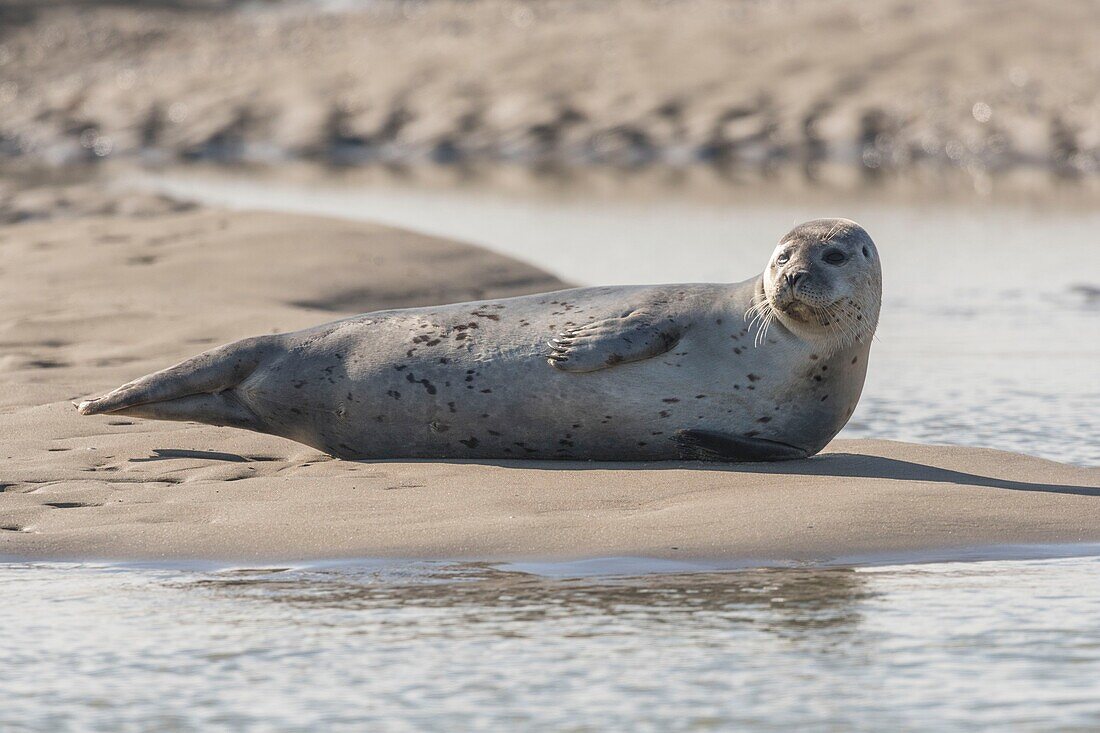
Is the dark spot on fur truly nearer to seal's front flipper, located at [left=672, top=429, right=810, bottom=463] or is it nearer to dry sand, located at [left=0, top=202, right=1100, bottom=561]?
dry sand, located at [left=0, top=202, right=1100, bottom=561]

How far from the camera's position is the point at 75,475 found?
222 inches

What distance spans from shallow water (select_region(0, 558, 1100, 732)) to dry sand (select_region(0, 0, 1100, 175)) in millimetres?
18732

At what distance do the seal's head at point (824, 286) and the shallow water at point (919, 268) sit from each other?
0.99 meters

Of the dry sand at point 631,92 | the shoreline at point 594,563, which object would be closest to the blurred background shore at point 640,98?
the dry sand at point 631,92

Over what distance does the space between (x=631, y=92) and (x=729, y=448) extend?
21.2 metres

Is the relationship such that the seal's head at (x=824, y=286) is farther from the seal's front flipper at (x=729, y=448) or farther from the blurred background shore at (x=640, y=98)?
the blurred background shore at (x=640, y=98)

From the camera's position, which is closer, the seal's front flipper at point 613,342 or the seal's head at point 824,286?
the seal's head at point 824,286

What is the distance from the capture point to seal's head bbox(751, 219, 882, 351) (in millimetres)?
5688

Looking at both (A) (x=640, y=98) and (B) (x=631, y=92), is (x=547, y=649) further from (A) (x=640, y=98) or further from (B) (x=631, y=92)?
(B) (x=631, y=92)

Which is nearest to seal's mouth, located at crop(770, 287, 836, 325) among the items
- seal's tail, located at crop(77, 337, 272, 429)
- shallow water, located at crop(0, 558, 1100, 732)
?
shallow water, located at crop(0, 558, 1100, 732)

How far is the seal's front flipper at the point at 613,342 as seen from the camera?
229 inches

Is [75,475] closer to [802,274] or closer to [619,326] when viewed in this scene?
[619,326]

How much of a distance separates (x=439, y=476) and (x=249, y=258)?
426 centimetres

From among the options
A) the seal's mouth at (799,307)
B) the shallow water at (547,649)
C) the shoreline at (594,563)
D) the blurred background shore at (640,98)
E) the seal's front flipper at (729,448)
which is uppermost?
the blurred background shore at (640,98)
